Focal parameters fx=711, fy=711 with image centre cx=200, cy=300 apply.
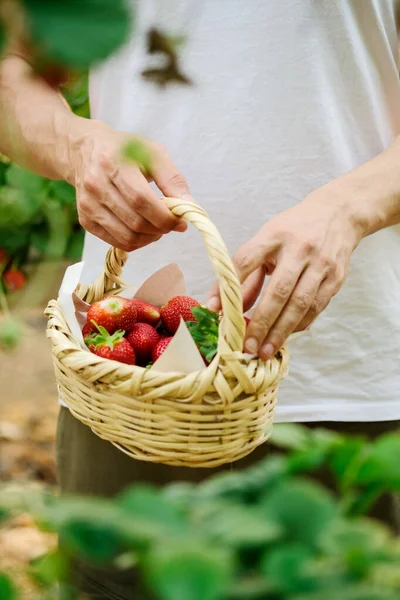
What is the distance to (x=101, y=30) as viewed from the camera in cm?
22

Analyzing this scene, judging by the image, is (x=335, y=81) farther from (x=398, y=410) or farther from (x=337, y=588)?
(x=337, y=588)

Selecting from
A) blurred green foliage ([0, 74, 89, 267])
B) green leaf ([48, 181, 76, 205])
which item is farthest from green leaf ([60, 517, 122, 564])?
green leaf ([48, 181, 76, 205])

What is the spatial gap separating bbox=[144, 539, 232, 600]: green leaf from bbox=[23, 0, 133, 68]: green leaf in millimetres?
154

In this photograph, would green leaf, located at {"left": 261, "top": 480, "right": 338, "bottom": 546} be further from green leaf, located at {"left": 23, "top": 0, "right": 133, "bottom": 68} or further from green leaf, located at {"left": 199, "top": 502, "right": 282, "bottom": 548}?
green leaf, located at {"left": 23, "top": 0, "right": 133, "bottom": 68}

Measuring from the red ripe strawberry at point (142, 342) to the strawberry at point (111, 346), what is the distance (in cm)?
3

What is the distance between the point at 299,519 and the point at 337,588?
0.03m

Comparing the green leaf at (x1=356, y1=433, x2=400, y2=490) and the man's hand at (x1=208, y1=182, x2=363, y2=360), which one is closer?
the green leaf at (x1=356, y1=433, x2=400, y2=490)

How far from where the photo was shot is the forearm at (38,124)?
104 cm

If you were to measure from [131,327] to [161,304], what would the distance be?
11cm

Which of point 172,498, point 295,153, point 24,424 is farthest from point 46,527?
point 24,424

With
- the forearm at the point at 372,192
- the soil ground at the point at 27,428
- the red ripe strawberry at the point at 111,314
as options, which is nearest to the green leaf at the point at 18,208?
the red ripe strawberry at the point at 111,314

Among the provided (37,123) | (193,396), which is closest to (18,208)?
(37,123)

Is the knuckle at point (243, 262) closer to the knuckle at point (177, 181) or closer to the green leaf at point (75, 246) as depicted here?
the knuckle at point (177, 181)

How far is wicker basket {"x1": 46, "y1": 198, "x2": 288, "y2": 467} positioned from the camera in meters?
0.77
